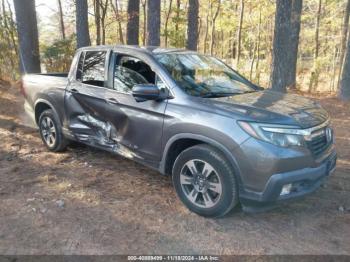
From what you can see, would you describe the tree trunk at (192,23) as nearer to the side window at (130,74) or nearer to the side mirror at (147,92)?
the side window at (130,74)

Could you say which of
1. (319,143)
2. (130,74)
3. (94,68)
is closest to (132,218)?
(130,74)

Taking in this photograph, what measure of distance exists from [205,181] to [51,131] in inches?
131

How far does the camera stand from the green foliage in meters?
12.9

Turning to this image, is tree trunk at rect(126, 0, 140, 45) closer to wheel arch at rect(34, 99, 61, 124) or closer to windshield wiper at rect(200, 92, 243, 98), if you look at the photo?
wheel arch at rect(34, 99, 61, 124)

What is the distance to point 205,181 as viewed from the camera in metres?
3.77

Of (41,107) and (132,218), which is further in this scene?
(41,107)

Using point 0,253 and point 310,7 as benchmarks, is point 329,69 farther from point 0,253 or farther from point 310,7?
point 0,253

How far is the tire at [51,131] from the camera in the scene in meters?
5.73

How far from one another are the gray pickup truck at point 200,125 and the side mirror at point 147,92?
0.01 m

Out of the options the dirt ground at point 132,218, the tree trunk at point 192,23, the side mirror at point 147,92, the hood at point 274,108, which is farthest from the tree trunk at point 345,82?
the side mirror at point 147,92

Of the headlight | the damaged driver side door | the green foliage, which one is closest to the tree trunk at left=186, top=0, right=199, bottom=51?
the green foliage

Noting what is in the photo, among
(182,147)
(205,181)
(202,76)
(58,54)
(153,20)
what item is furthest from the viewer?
Answer: (58,54)

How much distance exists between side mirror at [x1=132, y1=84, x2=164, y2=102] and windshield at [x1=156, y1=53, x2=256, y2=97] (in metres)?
0.31

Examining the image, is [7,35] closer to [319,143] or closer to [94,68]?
[94,68]
